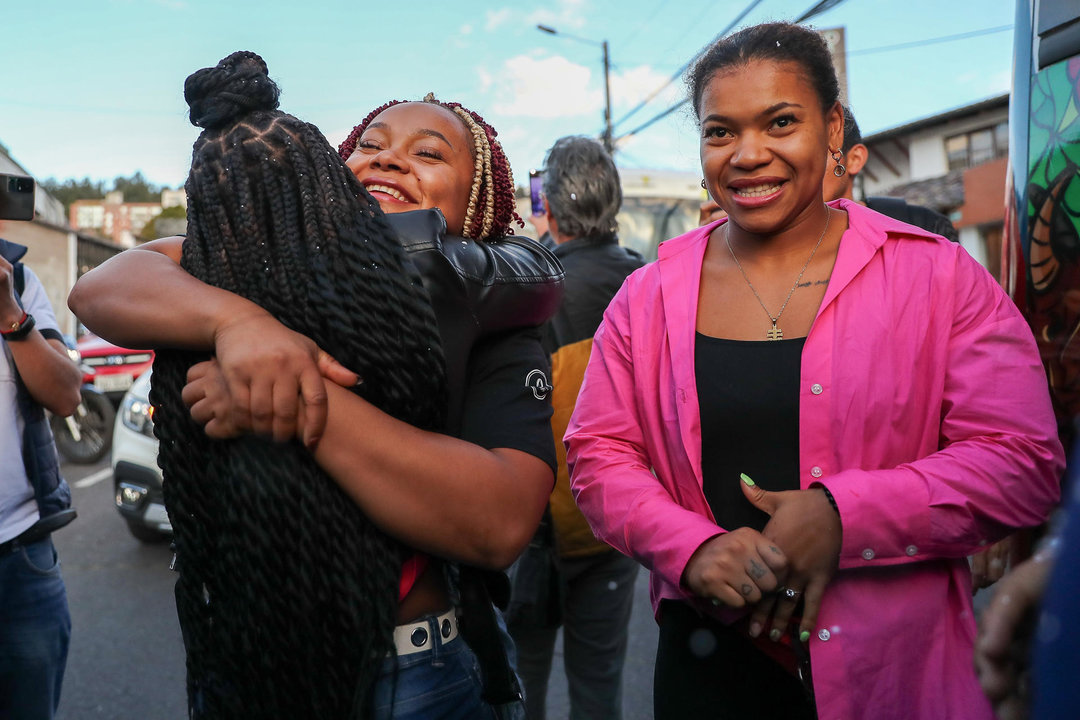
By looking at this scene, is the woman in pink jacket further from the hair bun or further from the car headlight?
the car headlight

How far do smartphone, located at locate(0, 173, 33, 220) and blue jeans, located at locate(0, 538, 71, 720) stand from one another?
2.90ft

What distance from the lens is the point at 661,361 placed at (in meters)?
1.65

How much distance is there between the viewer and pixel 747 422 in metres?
1.53

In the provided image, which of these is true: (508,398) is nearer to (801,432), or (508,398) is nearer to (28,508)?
(801,432)

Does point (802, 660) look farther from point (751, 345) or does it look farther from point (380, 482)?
point (380, 482)

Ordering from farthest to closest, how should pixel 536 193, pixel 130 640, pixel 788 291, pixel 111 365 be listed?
1. pixel 111 365
2. pixel 130 640
3. pixel 536 193
4. pixel 788 291

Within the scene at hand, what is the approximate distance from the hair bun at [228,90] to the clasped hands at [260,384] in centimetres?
33

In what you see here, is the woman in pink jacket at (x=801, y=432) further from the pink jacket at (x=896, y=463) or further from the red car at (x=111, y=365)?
the red car at (x=111, y=365)

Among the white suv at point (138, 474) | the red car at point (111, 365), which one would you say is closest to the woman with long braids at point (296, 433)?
the white suv at point (138, 474)

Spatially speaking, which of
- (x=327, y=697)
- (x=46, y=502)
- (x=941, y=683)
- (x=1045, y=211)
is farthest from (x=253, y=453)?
(x=1045, y=211)

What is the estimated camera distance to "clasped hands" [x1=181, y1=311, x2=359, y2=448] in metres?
1.10

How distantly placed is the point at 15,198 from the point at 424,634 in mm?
1736

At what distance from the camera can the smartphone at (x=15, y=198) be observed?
218 cm

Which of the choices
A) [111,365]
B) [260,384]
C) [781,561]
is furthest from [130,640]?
[111,365]
